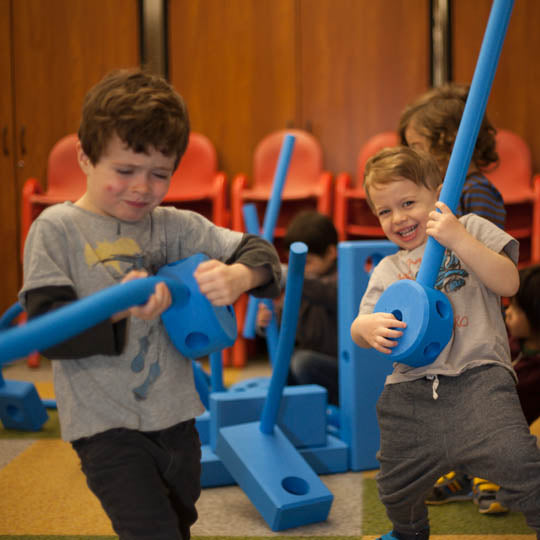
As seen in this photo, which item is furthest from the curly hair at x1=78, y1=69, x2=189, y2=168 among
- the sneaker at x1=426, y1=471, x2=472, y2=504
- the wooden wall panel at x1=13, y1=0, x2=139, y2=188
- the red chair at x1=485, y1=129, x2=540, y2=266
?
the wooden wall panel at x1=13, y1=0, x2=139, y2=188

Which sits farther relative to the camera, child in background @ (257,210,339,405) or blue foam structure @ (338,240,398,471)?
child in background @ (257,210,339,405)

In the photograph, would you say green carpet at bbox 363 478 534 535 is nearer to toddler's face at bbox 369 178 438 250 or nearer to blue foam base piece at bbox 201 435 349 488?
blue foam base piece at bbox 201 435 349 488

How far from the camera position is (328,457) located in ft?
5.58

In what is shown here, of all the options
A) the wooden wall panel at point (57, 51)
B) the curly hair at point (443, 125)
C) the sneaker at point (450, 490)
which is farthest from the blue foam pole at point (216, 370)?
the wooden wall panel at point (57, 51)

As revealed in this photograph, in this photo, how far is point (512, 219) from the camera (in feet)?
11.1

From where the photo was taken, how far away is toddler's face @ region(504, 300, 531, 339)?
1.65 m

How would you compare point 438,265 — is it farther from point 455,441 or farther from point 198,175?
point 198,175

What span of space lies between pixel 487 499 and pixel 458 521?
3.2 inches

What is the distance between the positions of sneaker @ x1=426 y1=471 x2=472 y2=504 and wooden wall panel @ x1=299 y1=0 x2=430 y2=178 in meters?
2.44

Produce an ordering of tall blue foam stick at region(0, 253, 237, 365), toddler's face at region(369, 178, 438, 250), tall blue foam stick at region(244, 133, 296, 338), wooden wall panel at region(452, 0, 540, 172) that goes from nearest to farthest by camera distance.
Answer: tall blue foam stick at region(0, 253, 237, 365) → toddler's face at region(369, 178, 438, 250) → tall blue foam stick at region(244, 133, 296, 338) → wooden wall panel at region(452, 0, 540, 172)

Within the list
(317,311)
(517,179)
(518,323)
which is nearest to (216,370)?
(317,311)

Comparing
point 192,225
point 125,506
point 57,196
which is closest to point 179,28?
point 57,196

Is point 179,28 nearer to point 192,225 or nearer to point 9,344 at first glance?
point 192,225

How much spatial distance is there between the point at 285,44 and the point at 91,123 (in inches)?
117
